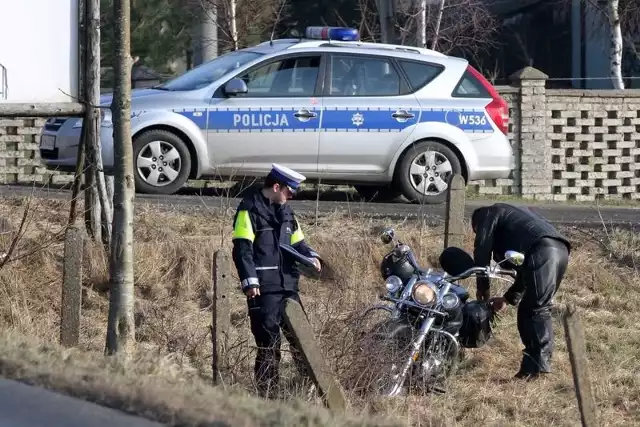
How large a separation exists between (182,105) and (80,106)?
8.52 ft

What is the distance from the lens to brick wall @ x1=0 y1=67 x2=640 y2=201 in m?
15.4

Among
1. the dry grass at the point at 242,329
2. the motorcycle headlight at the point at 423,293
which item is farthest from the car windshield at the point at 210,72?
the motorcycle headlight at the point at 423,293

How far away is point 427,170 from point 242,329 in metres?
3.92

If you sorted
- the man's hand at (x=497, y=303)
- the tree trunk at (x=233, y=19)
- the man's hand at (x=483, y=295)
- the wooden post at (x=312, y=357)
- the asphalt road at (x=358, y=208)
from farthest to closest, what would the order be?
1. the tree trunk at (x=233, y=19)
2. the asphalt road at (x=358, y=208)
3. the man's hand at (x=483, y=295)
4. the man's hand at (x=497, y=303)
5. the wooden post at (x=312, y=357)

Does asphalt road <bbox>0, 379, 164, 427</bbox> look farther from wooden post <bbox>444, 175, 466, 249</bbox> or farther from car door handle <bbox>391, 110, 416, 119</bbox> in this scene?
car door handle <bbox>391, 110, 416, 119</bbox>

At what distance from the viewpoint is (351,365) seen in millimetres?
7344

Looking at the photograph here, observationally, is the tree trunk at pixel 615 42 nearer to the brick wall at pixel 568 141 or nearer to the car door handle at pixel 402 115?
the brick wall at pixel 568 141

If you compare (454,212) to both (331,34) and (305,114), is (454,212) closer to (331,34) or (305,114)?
(305,114)

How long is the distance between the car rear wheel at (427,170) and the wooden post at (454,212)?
223 cm

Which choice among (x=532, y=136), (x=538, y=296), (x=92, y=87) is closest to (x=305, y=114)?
(x=92, y=87)

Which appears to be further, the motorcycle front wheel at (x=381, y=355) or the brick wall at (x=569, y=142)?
the brick wall at (x=569, y=142)

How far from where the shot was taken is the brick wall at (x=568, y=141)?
15359mm

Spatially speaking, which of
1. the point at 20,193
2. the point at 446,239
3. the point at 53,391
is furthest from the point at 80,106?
the point at 53,391

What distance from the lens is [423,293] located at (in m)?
7.52
